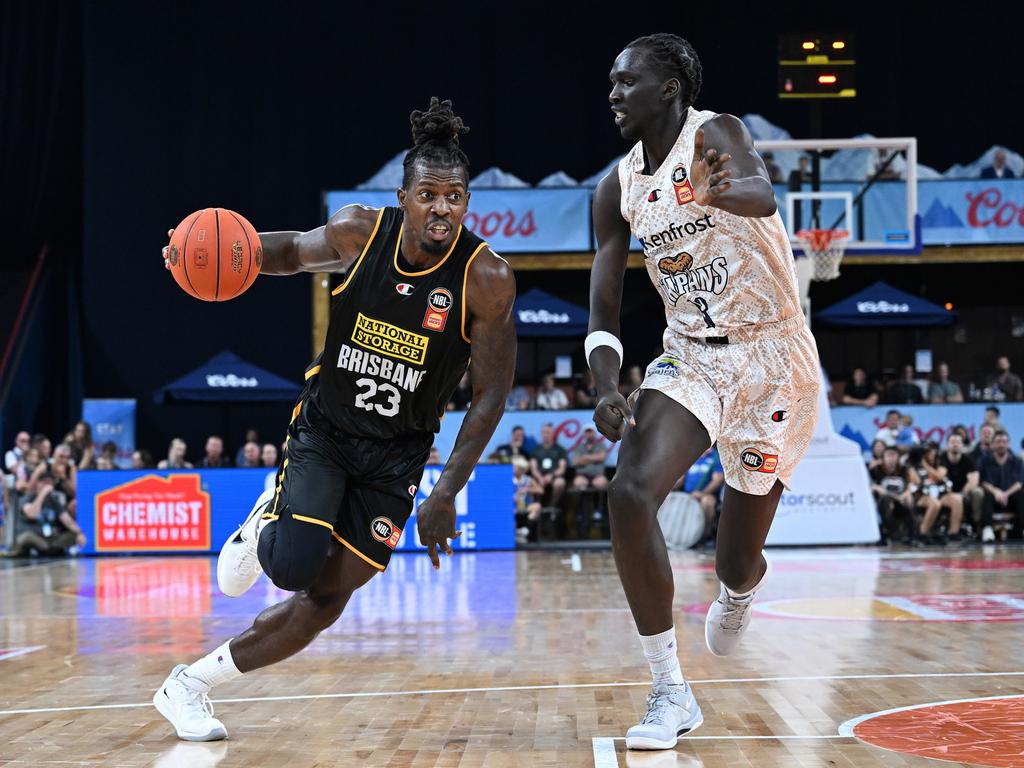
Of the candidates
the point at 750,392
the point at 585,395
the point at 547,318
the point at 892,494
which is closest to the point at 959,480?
the point at 892,494

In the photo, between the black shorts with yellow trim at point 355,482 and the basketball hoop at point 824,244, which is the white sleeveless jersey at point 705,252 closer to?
the black shorts with yellow trim at point 355,482

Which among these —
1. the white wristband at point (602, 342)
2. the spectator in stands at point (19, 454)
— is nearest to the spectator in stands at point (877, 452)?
the spectator in stands at point (19, 454)

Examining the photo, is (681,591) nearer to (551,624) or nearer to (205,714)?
(551,624)

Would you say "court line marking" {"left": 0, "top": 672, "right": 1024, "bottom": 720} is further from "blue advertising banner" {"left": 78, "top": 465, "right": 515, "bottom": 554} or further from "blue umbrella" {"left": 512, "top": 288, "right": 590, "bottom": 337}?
"blue umbrella" {"left": 512, "top": 288, "right": 590, "bottom": 337}

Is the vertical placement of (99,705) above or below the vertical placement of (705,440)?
below

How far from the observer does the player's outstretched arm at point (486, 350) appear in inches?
162

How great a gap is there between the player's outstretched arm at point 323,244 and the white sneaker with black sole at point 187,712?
1.50 meters

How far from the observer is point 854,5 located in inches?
773

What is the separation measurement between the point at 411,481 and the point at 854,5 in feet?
57.7

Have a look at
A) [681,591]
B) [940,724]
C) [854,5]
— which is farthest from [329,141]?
[940,724]

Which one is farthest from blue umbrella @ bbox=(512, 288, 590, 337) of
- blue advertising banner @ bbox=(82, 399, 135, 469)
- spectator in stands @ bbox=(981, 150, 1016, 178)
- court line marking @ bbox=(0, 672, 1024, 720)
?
court line marking @ bbox=(0, 672, 1024, 720)

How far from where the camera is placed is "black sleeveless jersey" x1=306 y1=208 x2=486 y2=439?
4203 mm

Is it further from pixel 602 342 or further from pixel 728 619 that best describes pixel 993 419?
pixel 602 342

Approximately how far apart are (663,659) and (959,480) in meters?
11.0
